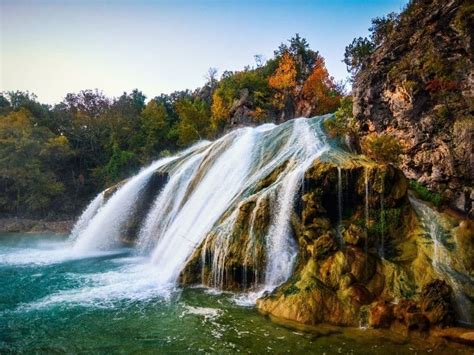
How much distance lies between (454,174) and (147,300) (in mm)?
12466

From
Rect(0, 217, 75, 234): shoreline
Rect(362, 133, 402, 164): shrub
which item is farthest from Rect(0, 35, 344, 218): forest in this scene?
Rect(362, 133, 402, 164): shrub

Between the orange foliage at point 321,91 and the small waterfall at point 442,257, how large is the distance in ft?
86.8

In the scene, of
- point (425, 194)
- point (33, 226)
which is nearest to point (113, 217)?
point (33, 226)

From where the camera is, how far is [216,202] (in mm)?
17328

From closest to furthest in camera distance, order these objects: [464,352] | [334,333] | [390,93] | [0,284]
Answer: [464,352] < [334,333] < [0,284] < [390,93]

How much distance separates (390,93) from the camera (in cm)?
1830

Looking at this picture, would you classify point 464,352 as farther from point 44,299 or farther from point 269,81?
point 269,81

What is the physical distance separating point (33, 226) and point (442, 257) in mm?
30562

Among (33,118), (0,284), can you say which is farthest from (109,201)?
(33,118)

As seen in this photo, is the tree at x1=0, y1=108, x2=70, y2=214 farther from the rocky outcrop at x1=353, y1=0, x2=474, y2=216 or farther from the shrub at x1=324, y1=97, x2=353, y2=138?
the rocky outcrop at x1=353, y1=0, x2=474, y2=216

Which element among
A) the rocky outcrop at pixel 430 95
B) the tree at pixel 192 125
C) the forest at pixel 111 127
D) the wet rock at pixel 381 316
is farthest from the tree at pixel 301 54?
the wet rock at pixel 381 316

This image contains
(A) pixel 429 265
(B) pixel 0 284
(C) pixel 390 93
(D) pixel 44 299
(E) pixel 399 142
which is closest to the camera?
(A) pixel 429 265

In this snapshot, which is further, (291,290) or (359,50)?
(359,50)

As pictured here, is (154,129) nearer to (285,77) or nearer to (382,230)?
(285,77)
